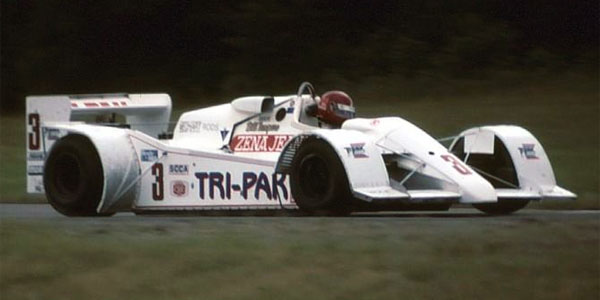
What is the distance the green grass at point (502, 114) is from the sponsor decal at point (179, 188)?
4450 millimetres

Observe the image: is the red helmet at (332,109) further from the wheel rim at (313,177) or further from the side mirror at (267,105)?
the wheel rim at (313,177)

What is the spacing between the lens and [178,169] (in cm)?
1391

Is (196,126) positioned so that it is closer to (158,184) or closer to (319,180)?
(158,184)

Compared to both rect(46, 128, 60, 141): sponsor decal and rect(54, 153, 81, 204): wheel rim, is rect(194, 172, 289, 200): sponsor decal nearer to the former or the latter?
rect(54, 153, 81, 204): wheel rim

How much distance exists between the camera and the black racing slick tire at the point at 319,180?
12.2m

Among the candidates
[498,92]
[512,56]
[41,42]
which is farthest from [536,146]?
[41,42]

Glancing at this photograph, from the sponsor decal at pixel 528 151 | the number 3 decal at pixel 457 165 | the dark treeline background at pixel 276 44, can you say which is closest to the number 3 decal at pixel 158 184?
the number 3 decal at pixel 457 165

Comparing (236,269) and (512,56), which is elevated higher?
(512,56)

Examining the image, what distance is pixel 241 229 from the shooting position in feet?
35.2

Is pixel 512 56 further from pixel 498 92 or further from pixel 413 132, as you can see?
pixel 413 132

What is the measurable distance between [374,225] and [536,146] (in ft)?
10.2

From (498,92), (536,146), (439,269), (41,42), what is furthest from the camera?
(41,42)

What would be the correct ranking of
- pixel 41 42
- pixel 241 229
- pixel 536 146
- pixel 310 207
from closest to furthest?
pixel 241 229 → pixel 310 207 → pixel 536 146 → pixel 41 42

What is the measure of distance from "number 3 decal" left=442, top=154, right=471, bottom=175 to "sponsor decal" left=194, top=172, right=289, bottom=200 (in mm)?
1469
